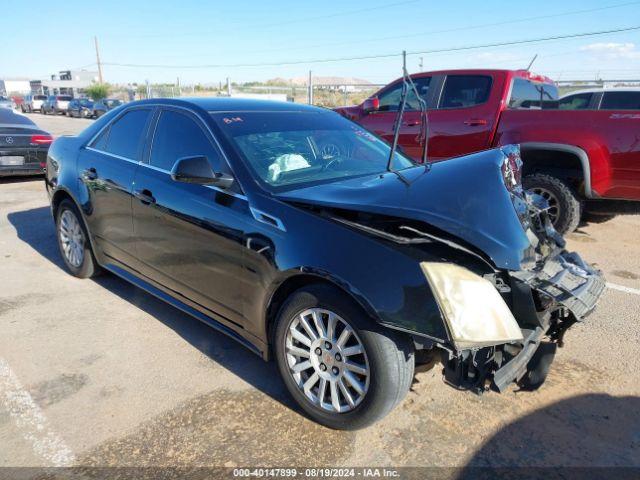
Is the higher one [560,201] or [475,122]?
[475,122]

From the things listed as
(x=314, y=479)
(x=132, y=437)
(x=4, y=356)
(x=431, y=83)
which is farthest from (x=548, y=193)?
(x=4, y=356)

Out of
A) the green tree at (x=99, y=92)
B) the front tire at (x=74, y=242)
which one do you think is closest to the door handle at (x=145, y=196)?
the front tire at (x=74, y=242)

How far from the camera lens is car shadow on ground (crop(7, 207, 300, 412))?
10.4 ft

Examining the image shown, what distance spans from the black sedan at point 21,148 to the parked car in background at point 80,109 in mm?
28872

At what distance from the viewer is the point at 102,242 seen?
4332 mm

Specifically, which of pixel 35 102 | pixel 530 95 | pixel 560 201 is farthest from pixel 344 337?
pixel 35 102

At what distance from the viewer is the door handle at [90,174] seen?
4274 mm

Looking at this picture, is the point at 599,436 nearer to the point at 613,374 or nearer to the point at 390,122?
the point at 613,374

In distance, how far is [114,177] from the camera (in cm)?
402

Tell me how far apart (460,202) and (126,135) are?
9.51 ft

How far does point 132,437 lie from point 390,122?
19.2ft

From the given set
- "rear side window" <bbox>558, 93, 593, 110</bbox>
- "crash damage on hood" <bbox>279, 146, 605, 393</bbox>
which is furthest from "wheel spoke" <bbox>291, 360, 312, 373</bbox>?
"rear side window" <bbox>558, 93, 593, 110</bbox>

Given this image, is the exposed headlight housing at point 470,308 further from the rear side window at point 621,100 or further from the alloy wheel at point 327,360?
the rear side window at point 621,100

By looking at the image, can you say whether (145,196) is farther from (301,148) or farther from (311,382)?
(311,382)
